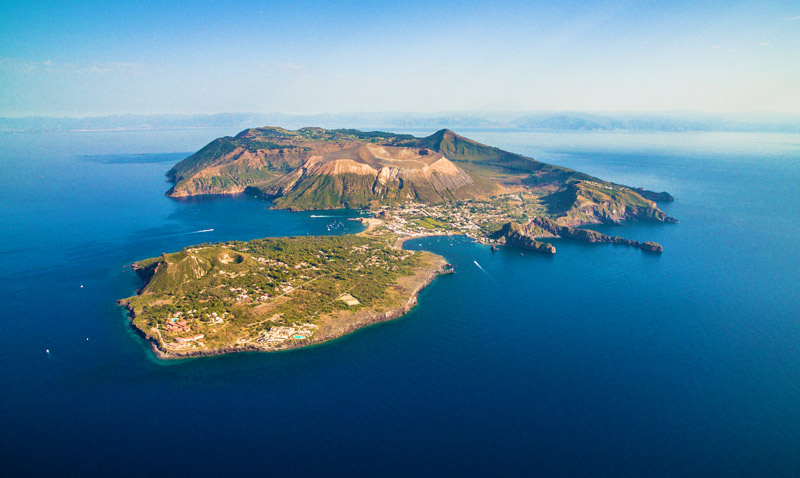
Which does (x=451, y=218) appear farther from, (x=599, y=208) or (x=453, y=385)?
(x=453, y=385)

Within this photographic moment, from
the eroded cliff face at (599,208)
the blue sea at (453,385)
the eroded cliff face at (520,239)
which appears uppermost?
the eroded cliff face at (599,208)

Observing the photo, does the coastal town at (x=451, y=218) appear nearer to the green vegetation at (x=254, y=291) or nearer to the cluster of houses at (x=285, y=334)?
the green vegetation at (x=254, y=291)

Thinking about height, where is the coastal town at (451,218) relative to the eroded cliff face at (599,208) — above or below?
below

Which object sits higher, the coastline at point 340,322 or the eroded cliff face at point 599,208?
the eroded cliff face at point 599,208

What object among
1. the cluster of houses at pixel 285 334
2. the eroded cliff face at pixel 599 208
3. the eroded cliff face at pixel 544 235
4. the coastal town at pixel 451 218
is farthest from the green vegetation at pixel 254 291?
the eroded cliff face at pixel 599 208

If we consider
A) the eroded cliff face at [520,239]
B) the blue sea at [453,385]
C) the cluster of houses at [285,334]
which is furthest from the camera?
the eroded cliff face at [520,239]

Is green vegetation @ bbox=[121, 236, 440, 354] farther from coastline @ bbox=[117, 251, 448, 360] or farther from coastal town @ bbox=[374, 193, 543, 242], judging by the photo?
coastal town @ bbox=[374, 193, 543, 242]

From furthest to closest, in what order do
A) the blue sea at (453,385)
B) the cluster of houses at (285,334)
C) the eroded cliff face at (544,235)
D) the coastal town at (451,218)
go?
the coastal town at (451,218)
the eroded cliff face at (544,235)
the cluster of houses at (285,334)
the blue sea at (453,385)

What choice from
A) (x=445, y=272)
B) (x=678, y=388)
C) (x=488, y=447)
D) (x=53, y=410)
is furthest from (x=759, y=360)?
(x=53, y=410)

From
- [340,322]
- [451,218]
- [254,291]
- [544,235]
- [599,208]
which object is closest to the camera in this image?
[340,322]

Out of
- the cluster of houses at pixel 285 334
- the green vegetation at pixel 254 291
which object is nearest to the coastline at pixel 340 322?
the green vegetation at pixel 254 291

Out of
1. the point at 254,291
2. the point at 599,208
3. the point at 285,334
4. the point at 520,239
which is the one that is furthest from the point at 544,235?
the point at 285,334

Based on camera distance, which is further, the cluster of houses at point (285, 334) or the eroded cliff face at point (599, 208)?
the eroded cliff face at point (599, 208)

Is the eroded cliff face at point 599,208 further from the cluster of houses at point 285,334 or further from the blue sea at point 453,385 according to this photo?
the cluster of houses at point 285,334
